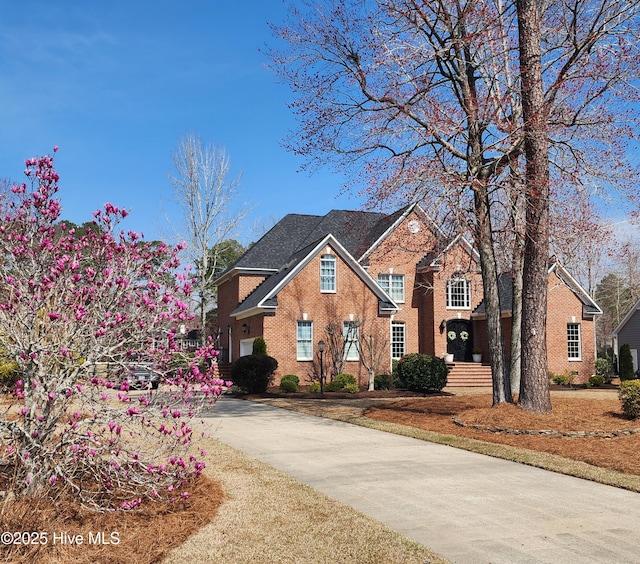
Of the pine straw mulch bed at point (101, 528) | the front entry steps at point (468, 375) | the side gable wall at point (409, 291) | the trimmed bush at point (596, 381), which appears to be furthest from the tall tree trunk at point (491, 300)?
the trimmed bush at point (596, 381)

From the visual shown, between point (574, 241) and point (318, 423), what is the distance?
7.73 meters

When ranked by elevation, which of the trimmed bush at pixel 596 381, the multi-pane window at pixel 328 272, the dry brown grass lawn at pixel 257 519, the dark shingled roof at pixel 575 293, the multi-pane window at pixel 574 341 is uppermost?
the multi-pane window at pixel 328 272

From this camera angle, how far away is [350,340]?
1065 inches

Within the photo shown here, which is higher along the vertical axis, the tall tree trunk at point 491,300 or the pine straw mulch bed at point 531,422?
the tall tree trunk at point 491,300

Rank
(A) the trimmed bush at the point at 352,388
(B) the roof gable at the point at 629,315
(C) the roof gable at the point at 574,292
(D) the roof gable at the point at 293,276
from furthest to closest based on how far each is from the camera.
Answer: (B) the roof gable at the point at 629,315
(C) the roof gable at the point at 574,292
(D) the roof gable at the point at 293,276
(A) the trimmed bush at the point at 352,388

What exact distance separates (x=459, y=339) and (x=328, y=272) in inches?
344

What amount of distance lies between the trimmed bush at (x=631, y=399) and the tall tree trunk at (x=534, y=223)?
1.52 meters

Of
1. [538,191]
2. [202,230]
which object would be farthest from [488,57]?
[202,230]

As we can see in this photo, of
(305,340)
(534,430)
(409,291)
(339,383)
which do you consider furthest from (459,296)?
(534,430)

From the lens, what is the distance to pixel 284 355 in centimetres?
2603

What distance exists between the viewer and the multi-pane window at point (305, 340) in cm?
2650

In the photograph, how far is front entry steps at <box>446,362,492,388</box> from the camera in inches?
1127

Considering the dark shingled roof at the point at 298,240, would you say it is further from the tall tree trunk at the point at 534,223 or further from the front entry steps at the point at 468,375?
the tall tree trunk at the point at 534,223

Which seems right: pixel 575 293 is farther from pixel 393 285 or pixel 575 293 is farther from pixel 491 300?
pixel 491 300
